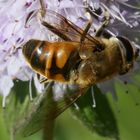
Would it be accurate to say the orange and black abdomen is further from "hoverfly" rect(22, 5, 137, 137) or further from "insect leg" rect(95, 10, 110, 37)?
"insect leg" rect(95, 10, 110, 37)

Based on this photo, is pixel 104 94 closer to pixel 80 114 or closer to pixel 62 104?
pixel 80 114

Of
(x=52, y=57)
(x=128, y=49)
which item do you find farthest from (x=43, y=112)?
(x=128, y=49)

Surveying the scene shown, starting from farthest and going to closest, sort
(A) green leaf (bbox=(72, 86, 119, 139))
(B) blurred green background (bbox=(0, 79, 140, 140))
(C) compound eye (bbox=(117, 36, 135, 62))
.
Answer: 1. (B) blurred green background (bbox=(0, 79, 140, 140))
2. (A) green leaf (bbox=(72, 86, 119, 139))
3. (C) compound eye (bbox=(117, 36, 135, 62))

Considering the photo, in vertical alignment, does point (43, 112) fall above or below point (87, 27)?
below

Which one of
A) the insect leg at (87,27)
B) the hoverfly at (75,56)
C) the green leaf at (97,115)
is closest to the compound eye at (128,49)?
the hoverfly at (75,56)

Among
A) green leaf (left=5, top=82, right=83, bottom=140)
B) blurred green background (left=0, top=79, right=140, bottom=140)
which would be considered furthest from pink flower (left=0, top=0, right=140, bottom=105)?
blurred green background (left=0, top=79, right=140, bottom=140)

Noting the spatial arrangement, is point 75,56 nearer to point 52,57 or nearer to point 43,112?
point 52,57
